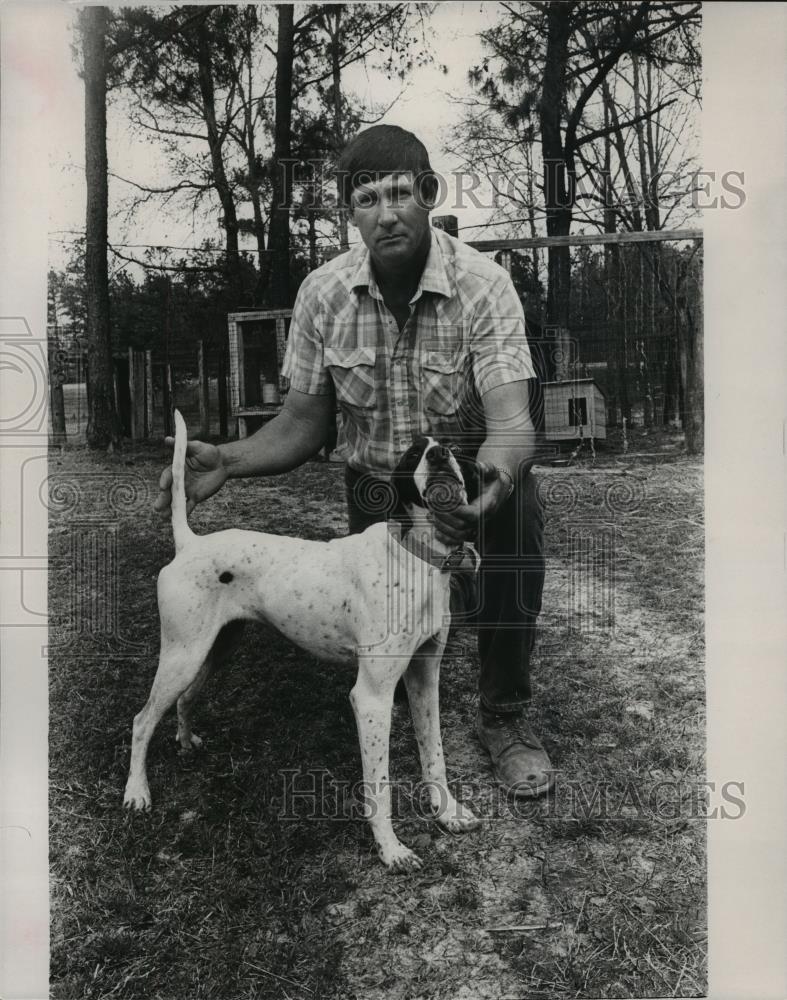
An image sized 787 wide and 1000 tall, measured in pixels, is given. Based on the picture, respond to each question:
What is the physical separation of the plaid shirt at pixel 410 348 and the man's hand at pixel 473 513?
138mm

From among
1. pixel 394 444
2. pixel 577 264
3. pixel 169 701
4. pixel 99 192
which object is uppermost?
pixel 99 192

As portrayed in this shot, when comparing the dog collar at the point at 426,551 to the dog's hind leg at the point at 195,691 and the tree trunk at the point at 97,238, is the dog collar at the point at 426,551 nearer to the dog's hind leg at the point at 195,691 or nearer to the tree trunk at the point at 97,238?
the dog's hind leg at the point at 195,691

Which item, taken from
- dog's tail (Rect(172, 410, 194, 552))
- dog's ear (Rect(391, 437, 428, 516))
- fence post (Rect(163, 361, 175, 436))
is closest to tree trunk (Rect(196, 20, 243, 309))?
fence post (Rect(163, 361, 175, 436))

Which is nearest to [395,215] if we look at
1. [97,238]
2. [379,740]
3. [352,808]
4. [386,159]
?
[386,159]

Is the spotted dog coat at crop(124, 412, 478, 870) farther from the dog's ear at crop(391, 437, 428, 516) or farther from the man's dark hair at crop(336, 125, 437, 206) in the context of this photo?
the man's dark hair at crop(336, 125, 437, 206)

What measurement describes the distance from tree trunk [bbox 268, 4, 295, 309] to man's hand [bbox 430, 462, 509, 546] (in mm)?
634

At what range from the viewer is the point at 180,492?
1591mm

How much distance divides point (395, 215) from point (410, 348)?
11.3 inches

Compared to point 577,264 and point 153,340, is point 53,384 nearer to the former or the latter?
point 153,340

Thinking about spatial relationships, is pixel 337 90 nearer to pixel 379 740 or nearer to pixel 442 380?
pixel 442 380

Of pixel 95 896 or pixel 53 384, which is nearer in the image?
pixel 95 896

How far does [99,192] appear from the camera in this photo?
1.70 m

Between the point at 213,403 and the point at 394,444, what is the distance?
1.35ft

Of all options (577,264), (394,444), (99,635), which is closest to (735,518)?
(577,264)
